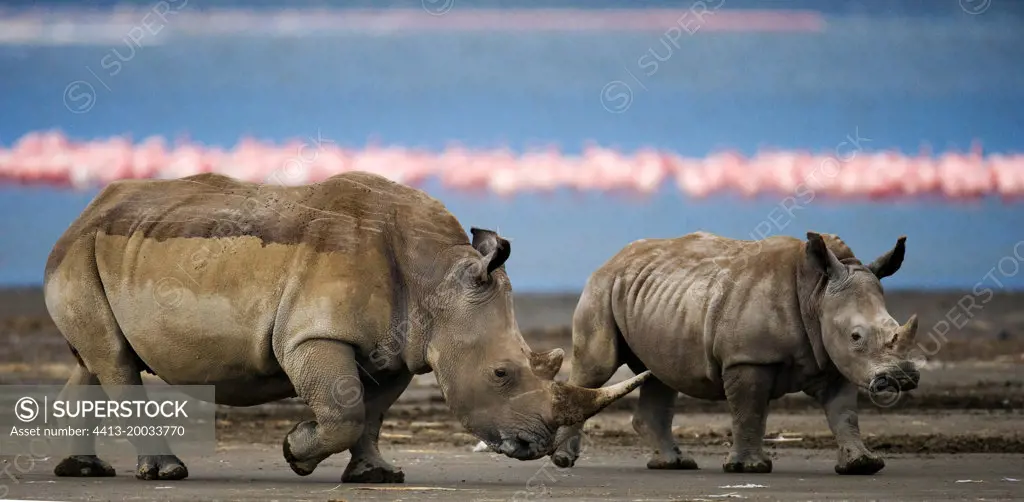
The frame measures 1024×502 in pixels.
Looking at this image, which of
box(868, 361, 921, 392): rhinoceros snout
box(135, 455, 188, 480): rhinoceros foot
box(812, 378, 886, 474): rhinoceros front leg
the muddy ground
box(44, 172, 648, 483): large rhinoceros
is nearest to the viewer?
the muddy ground

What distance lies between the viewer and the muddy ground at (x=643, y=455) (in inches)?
530

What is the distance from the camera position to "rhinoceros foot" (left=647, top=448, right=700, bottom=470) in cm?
1688

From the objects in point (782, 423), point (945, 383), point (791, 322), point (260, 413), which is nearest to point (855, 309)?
point (791, 322)

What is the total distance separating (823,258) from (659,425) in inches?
100

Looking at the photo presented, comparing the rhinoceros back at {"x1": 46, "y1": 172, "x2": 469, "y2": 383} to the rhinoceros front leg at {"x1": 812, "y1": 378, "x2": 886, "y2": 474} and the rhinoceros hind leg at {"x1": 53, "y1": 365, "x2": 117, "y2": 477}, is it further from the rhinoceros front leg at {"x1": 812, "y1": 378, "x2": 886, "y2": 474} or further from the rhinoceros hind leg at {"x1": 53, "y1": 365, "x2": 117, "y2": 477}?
the rhinoceros front leg at {"x1": 812, "y1": 378, "x2": 886, "y2": 474}

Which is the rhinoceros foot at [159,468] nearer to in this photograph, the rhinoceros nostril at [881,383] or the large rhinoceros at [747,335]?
the large rhinoceros at [747,335]

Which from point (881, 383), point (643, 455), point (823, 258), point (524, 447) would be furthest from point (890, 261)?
point (524, 447)

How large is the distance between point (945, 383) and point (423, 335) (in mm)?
17036

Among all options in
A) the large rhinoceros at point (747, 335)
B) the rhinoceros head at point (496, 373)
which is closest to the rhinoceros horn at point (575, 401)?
the rhinoceros head at point (496, 373)

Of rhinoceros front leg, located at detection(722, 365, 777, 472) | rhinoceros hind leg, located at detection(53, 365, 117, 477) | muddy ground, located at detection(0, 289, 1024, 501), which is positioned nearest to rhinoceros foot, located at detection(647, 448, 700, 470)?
muddy ground, located at detection(0, 289, 1024, 501)

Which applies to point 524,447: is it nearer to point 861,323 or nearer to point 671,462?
point 671,462

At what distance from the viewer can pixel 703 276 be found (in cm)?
1717

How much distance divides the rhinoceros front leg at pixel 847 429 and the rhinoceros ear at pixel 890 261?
3.48ft

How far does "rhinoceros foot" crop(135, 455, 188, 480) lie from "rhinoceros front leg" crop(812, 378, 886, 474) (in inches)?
226
